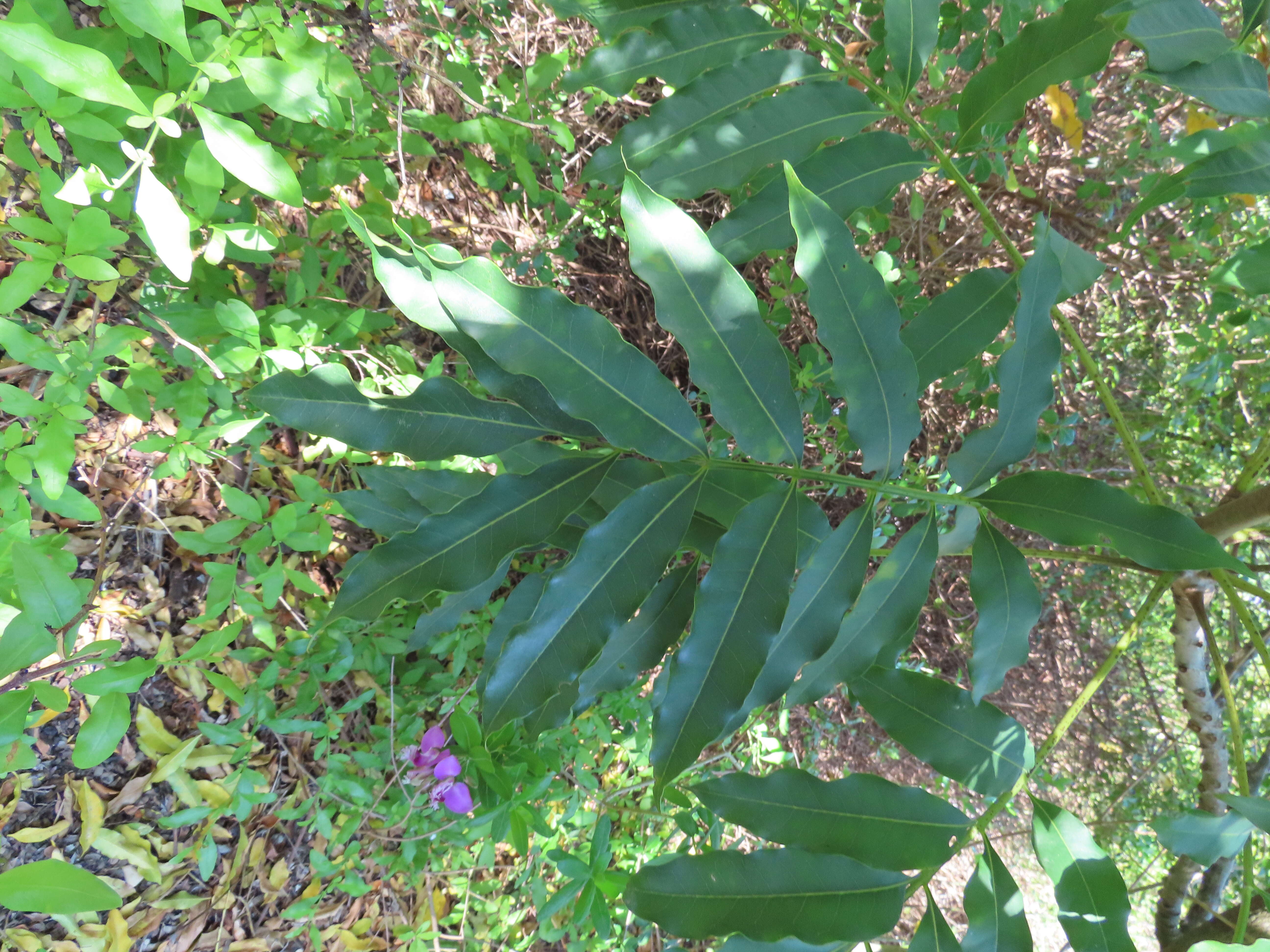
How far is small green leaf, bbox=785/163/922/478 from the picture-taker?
26.4 inches

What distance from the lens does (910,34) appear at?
0.87 m

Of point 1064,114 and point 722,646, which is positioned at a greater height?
point 1064,114

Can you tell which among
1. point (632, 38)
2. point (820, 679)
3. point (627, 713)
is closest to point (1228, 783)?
point (820, 679)

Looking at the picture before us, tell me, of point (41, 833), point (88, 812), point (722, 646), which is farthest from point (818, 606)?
point (41, 833)

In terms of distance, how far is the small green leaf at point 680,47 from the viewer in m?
0.87

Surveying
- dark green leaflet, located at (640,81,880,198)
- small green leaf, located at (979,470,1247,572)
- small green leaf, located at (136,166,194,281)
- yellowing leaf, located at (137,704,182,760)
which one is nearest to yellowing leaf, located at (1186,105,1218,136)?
dark green leaflet, located at (640,81,880,198)

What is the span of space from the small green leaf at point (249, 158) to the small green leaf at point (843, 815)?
2.97 ft

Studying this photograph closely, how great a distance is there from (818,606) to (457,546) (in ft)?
1.26

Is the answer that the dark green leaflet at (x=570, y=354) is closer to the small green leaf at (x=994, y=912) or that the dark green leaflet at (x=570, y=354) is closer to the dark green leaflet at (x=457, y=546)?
the dark green leaflet at (x=457, y=546)

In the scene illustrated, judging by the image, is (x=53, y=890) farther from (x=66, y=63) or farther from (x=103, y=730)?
(x=66, y=63)

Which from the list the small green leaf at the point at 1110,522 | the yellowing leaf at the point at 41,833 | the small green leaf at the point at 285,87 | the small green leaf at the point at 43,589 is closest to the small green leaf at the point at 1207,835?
the small green leaf at the point at 1110,522

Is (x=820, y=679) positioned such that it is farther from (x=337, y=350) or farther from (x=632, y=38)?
(x=337, y=350)

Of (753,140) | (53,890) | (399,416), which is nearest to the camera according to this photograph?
(53,890)

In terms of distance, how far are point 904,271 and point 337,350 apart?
1377 mm
